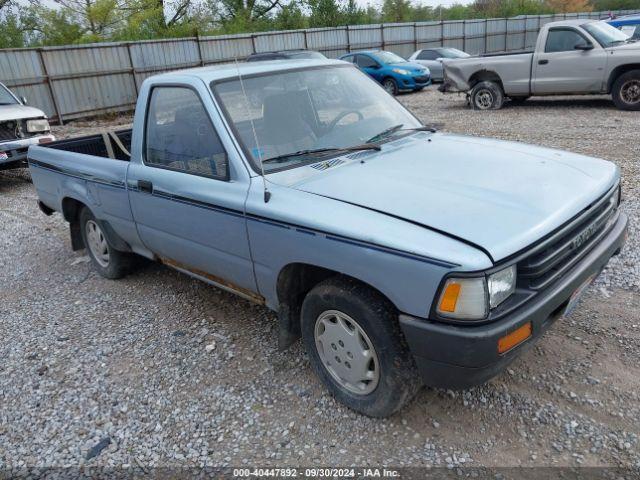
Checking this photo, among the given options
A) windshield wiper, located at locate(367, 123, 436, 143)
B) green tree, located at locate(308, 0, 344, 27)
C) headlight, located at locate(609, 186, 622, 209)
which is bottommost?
headlight, located at locate(609, 186, 622, 209)

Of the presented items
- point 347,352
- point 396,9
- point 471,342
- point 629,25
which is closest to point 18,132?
point 347,352

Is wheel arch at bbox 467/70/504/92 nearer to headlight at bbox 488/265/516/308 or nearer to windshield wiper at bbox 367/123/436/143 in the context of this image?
windshield wiper at bbox 367/123/436/143

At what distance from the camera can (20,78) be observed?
1578 centimetres

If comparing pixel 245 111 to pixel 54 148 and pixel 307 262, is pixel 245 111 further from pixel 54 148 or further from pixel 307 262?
pixel 54 148

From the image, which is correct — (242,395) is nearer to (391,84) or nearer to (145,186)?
(145,186)

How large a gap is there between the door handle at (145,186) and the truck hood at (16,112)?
676 cm

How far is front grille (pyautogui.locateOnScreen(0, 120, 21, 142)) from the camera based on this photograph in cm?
909

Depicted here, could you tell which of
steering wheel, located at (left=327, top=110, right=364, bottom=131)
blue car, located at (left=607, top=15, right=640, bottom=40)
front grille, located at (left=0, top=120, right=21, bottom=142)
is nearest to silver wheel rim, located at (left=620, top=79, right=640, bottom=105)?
blue car, located at (left=607, top=15, right=640, bottom=40)

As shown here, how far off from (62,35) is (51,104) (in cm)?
1530

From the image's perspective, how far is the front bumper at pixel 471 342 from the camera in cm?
227

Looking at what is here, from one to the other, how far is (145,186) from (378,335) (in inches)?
82.9

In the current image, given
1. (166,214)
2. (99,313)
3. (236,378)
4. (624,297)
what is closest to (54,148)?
(99,313)

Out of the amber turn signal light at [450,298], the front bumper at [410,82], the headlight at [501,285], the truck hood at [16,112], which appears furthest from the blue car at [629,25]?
the amber turn signal light at [450,298]

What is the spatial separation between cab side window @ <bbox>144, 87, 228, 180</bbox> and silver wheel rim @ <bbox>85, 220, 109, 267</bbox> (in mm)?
1458
